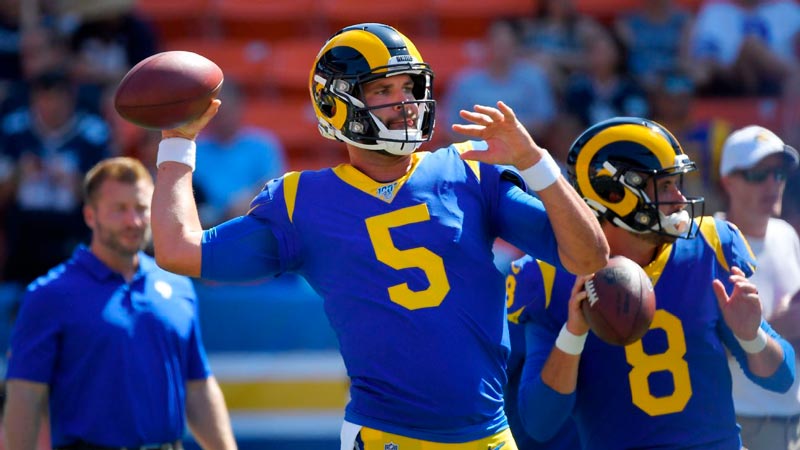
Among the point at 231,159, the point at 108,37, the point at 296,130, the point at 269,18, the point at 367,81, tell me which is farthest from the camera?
the point at 269,18

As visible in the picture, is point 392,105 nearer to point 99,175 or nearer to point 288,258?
point 288,258

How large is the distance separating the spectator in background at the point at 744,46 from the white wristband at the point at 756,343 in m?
5.93

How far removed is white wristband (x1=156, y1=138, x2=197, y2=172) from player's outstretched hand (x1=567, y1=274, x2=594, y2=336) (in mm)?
1243

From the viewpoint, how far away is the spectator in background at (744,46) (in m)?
9.38

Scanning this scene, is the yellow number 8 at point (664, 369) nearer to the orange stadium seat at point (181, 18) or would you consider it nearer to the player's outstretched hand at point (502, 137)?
the player's outstretched hand at point (502, 137)

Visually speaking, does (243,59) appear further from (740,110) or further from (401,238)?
(401,238)

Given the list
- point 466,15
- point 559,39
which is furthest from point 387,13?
point 559,39

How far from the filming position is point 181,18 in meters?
10.5

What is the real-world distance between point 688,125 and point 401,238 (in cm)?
570

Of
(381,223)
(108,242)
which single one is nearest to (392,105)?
(381,223)

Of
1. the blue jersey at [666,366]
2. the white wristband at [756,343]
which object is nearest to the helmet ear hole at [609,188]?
the blue jersey at [666,366]

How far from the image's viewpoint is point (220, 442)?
4.94 metres

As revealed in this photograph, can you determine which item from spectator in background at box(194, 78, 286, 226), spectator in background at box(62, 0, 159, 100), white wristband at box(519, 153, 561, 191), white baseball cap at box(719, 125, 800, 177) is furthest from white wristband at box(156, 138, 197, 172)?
spectator in background at box(62, 0, 159, 100)

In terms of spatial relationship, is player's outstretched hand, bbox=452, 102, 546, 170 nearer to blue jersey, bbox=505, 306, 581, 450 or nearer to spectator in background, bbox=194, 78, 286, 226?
blue jersey, bbox=505, 306, 581, 450
